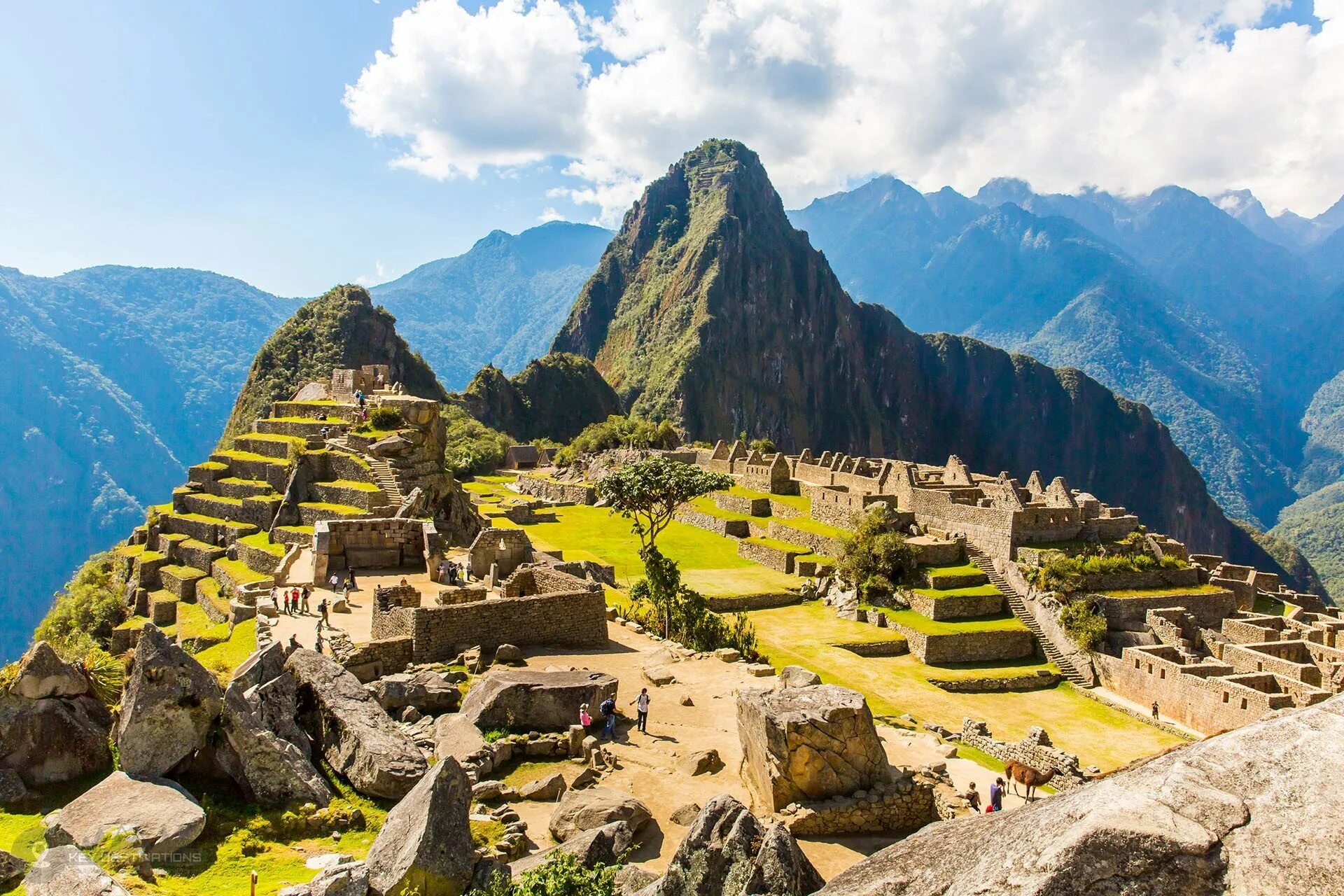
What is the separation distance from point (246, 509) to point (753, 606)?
20.6 metres

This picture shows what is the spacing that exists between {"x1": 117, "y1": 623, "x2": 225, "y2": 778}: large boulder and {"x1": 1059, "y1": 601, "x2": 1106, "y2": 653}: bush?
1195 inches

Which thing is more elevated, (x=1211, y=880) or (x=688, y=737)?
(x=1211, y=880)

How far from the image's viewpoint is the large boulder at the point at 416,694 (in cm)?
1356

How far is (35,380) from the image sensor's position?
365 feet

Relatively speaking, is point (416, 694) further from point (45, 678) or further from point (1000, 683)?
point (1000, 683)

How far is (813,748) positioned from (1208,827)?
25.9ft

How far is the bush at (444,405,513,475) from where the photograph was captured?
74.4 m

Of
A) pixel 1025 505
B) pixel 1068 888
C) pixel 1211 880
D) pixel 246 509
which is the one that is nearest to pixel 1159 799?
pixel 1211 880

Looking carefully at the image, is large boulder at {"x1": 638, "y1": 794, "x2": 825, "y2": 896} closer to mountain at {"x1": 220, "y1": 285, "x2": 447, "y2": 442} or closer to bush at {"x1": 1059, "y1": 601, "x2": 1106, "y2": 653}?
bush at {"x1": 1059, "y1": 601, "x2": 1106, "y2": 653}

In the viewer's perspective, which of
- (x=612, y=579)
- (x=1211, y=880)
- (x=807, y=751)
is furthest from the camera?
(x=612, y=579)

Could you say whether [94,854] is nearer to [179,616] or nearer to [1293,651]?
[179,616]

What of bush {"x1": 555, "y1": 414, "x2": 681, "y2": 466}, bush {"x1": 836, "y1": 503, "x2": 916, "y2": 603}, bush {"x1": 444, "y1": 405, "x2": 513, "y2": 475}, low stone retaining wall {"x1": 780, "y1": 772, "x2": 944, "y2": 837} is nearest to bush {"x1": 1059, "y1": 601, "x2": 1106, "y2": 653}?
bush {"x1": 836, "y1": 503, "x2": 916, "y2": 603}

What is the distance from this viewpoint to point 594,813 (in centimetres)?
963

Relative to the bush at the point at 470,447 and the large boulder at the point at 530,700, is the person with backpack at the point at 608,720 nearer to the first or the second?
the large boulder at the point at 530,700
